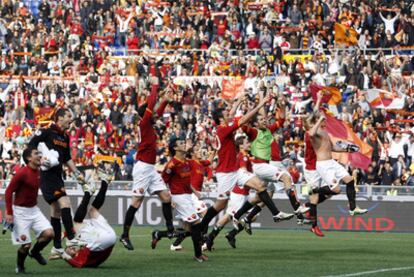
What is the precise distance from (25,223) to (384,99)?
18.0m

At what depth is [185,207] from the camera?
67.8ft

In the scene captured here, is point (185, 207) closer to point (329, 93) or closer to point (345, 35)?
point (329, 93)

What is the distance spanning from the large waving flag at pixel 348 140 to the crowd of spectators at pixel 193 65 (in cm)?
91

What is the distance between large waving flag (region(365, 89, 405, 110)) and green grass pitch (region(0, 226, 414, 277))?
26.4 ft

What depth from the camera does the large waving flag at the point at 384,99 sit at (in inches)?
1310

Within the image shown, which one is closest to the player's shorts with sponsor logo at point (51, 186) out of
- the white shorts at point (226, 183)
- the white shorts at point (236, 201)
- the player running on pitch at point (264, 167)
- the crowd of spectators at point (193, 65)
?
the white shorts at point (226, 183)

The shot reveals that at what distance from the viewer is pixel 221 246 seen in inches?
907

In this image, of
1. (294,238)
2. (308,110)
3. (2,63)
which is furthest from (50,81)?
(294,238)

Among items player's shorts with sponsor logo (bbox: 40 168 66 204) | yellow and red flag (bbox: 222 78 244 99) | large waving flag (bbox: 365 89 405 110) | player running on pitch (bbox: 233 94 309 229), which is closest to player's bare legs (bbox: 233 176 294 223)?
player running on pitch (bbox: 233 94 309 229)

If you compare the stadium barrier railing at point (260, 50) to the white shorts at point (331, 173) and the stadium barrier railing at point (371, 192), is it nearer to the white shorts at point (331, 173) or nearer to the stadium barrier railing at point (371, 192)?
the stadium barrier railing at point (371, 192)

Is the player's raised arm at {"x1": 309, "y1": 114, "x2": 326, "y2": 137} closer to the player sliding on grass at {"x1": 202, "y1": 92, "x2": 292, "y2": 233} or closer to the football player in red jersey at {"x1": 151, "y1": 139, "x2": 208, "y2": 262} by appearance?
the player sliding on grass at {"x1": 202, "y1": 92, "x2": 292, "y2": 233}

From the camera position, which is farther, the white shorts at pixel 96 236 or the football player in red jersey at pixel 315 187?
the football player in red jersey at pixel 315 187

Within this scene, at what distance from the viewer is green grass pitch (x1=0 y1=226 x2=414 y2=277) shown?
57.3 ft

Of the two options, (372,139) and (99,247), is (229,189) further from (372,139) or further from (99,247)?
(372,139)
